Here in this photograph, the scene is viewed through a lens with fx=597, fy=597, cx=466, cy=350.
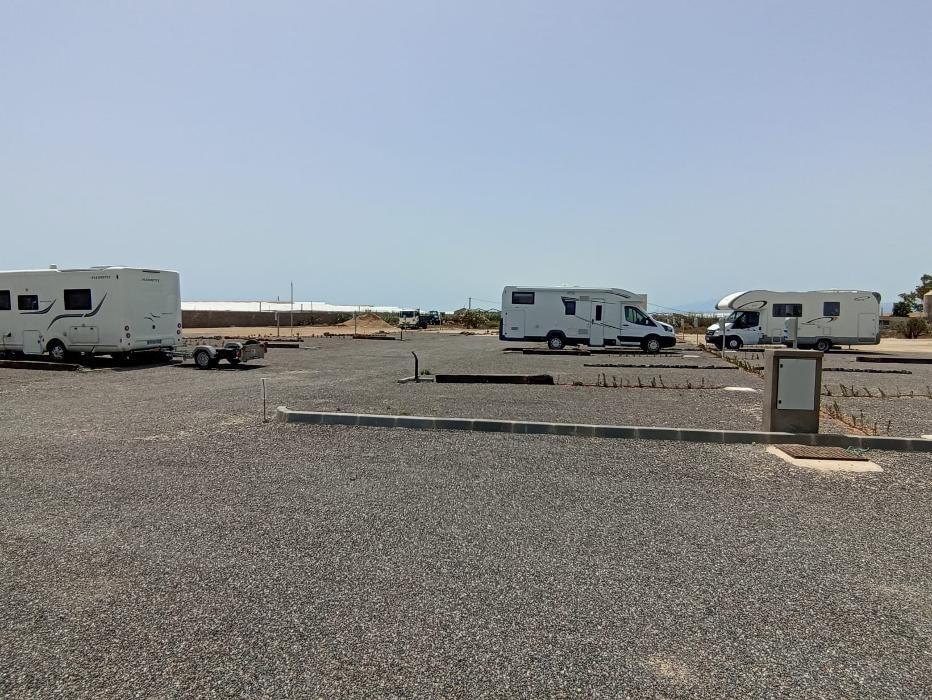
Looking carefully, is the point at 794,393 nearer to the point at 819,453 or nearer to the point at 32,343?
the point at 819,453

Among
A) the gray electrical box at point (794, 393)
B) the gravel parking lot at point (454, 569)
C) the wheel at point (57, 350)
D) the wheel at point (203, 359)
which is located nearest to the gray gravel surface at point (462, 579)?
the gravel parking lot at point (454, 569)

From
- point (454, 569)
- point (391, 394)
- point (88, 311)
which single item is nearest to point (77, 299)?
point (88, 311)

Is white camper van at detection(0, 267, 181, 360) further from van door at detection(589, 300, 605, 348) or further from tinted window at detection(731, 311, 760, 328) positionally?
tinted window at detection(731, 311, 760, 328)

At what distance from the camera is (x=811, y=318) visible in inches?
1041

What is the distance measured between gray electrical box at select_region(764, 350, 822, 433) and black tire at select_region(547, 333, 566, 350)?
58.2 feet

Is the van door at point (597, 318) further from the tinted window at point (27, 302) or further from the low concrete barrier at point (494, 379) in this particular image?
the tinted window at point (27, 302)

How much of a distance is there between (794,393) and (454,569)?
5.64 m

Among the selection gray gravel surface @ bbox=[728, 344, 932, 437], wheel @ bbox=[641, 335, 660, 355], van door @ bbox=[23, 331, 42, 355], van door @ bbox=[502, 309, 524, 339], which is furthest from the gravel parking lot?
van door @ bbox=[502, 309, 524, 339]

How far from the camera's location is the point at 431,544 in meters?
4.09

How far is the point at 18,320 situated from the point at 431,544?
19.2m

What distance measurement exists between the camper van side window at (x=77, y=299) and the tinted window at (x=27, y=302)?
4.07ft

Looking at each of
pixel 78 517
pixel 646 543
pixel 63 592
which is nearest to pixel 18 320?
pixel 78 517

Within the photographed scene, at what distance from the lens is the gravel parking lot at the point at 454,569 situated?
2.68 metres

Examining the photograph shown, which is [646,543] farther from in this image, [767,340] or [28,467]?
[767,340]
